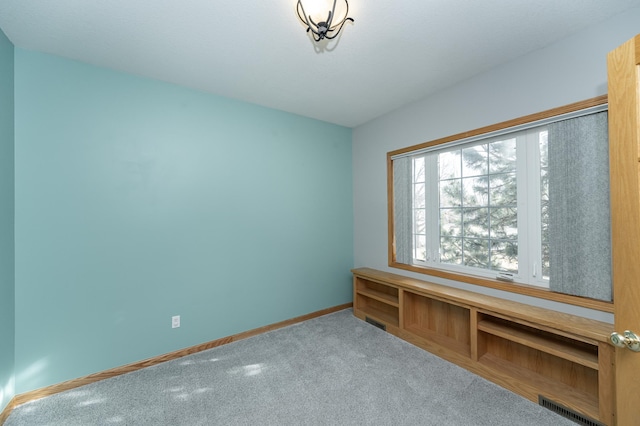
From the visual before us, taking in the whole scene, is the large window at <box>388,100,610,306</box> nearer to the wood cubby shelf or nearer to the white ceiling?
the wood cubby shelf

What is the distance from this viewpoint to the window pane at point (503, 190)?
7.32ft

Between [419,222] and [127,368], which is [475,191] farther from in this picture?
[127,368]

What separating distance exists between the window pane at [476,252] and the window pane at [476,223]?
0.06 metres

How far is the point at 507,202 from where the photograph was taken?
227 centimetres

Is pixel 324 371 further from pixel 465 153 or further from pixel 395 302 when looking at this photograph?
pixel 465 153

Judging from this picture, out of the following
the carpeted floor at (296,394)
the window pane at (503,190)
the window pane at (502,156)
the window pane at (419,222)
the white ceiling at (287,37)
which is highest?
the white ceiling at (287,37)

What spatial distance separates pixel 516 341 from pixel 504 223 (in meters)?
0.94

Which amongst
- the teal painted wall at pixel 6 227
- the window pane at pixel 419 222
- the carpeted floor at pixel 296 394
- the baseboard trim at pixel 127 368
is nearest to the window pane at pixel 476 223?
the window pane at pixel 419 222

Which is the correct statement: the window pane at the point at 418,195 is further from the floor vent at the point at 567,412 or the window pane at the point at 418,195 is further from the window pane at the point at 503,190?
the floor vent at the point at 567,412

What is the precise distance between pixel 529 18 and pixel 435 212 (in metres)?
1.71

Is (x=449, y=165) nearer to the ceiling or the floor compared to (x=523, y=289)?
nearer to the ceiling

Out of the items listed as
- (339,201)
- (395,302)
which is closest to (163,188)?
(339,201)

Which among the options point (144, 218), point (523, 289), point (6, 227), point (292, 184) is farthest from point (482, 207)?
point (6, 227)

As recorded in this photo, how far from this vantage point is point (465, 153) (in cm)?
259
